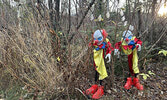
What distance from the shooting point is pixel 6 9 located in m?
2.93

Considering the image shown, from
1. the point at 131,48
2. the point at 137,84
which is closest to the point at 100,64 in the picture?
the point at 131,48

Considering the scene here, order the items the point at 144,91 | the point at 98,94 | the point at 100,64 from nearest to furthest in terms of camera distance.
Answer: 1. the point at 98,94
2. the point at 100,64
3. the point at 144,91

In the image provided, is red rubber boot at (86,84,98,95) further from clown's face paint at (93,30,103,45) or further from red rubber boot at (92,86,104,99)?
clown's face paint at (93,30,103,45)

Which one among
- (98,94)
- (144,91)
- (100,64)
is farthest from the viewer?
(144,91)

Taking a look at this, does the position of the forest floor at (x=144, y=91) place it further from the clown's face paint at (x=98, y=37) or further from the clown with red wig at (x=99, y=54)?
→ the clown's face paint at (x=98, y=37)

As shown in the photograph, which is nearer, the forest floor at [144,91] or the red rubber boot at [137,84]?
the forest floor at [144,91]

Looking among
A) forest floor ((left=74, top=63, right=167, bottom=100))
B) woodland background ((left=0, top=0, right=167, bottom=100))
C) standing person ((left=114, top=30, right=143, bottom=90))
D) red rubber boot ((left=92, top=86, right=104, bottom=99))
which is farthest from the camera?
standing person ((left=114, top=30, right=143, bottom=90))

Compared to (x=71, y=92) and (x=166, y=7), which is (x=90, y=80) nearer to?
(x=71, y=92)

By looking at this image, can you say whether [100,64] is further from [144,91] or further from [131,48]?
[144,91]

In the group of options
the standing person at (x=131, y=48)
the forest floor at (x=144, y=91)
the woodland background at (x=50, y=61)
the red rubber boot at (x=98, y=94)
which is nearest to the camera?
the woodland background at (x=50, y=61)

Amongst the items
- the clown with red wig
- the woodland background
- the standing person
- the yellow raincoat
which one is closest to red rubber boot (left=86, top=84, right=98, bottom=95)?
the clown with red wig

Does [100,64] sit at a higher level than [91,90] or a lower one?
higher

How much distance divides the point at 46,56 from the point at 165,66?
Answer: 3543 millimetres

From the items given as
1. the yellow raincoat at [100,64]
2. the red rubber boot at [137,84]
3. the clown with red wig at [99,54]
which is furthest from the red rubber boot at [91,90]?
the red rubber boot at [137,84]
